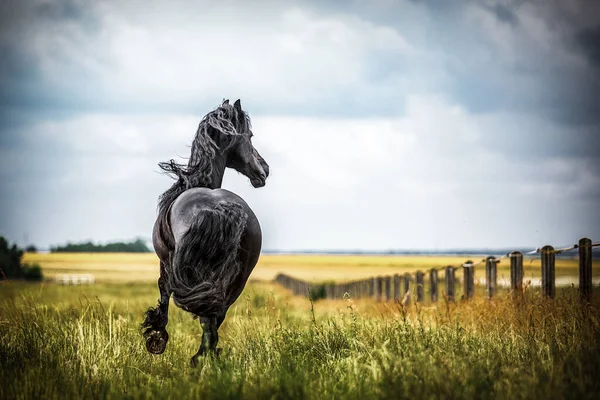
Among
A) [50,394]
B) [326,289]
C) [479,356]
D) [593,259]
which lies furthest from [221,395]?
[326,289]

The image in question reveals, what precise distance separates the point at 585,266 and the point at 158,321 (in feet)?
21.1

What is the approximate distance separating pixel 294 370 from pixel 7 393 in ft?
7.49

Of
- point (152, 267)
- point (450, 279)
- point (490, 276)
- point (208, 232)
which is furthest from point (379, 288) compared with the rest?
point (152, 267)

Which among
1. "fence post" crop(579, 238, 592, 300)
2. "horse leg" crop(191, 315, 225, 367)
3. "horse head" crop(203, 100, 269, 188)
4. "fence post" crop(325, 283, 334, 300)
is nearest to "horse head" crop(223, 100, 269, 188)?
"horse head" crop(203, 100, 269, 188)

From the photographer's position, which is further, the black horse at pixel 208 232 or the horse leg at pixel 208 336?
the horse leg at pixel 208 336

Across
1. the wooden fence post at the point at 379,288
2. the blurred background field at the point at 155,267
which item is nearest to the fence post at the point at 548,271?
the blurred background field at the point at 155,267

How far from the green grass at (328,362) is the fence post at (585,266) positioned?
0.91m

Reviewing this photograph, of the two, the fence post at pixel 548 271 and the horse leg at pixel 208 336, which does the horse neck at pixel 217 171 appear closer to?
the horse leg at pixel 208 336

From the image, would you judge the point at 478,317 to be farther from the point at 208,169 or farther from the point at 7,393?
the point at 7,393

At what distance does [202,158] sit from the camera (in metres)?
6.54

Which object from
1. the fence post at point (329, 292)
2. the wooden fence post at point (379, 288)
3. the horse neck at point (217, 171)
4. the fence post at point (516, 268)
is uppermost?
the horse neck at point (217, 171)

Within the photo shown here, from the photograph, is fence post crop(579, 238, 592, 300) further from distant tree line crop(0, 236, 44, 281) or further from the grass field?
distant tree line crop(0, 236, 44, 281)

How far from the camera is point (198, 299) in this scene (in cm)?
598

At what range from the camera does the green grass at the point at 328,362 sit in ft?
15.8
